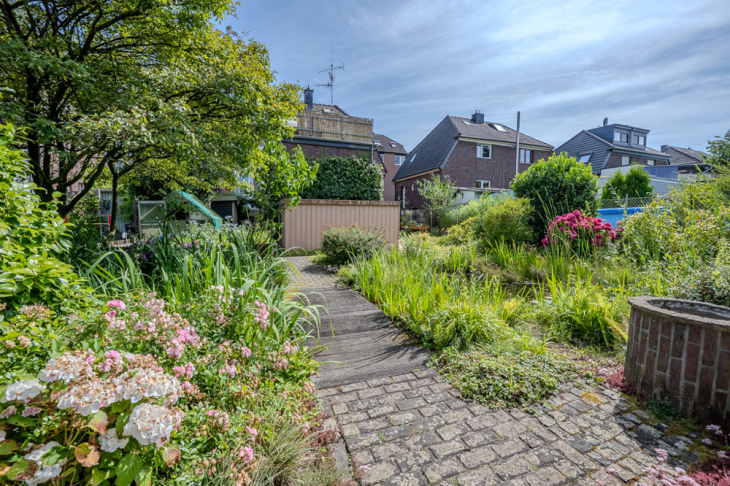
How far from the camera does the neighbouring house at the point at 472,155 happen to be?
2341 centimetres

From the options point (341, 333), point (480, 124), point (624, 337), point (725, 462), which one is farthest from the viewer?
point (480, 124)

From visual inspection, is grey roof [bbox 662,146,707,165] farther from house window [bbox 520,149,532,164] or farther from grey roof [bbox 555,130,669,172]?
house window [bbox 520,149,532,164]

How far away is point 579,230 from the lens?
625cm

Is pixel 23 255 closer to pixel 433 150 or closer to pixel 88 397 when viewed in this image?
pixel 88 397

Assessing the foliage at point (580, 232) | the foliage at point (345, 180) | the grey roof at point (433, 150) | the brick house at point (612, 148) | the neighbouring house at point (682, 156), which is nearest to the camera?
the foliage at point (580, 232)

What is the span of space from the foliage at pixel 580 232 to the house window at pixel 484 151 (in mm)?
19450

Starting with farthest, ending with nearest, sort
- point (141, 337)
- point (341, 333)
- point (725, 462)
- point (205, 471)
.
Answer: point (341, 333) → point (725, 462) → point (141, 337) → point (205, 471)

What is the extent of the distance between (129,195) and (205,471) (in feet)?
55.7

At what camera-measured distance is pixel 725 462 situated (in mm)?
1796

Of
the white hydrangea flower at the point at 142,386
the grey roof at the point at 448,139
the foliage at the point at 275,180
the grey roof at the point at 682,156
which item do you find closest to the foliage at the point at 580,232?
the foliage at the point at 275,180

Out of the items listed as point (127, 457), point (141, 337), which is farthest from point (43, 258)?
point (127, 457)

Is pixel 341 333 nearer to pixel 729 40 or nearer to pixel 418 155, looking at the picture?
pixel 729 40

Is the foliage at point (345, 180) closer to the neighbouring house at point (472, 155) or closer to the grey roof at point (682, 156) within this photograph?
the neighbouring house at point (472, 155)

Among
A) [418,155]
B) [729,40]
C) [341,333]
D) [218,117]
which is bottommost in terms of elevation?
[341,333]
